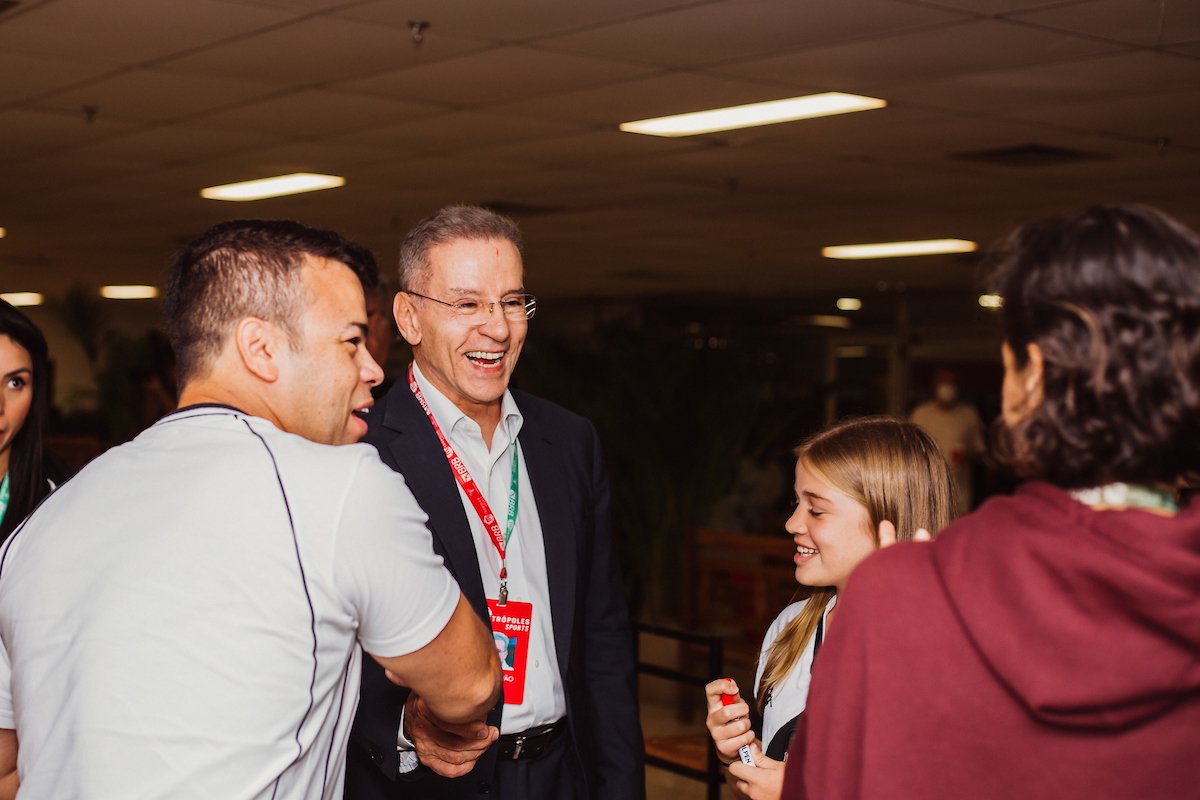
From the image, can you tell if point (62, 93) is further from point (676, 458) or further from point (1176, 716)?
point (1176, 716)

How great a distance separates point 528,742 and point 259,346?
0.97 metres

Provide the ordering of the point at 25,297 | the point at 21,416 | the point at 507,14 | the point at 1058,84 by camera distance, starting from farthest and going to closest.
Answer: the point at 25,297, the point at 1058,84, the point at 507,14, the point at 21,416

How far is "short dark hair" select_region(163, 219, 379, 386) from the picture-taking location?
138cm

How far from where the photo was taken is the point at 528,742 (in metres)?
2.06

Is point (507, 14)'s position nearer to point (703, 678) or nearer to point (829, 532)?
point (703, 678)

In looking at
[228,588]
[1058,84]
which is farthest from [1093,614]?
[1058,84]

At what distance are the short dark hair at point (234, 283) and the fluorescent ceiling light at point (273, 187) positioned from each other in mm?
5794

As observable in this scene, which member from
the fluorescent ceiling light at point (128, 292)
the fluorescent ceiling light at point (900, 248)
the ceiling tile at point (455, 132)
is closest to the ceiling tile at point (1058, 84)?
the ceiling tile at point (455, 132)

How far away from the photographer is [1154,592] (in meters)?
0.93

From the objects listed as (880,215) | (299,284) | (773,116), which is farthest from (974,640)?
(880,215)

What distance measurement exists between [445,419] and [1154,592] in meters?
1.48

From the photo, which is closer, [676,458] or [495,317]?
[495,317]

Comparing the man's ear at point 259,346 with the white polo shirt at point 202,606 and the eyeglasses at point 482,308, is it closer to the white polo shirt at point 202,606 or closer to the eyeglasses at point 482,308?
the white polo shirt at point 202,606

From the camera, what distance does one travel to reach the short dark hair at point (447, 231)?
2203mm
